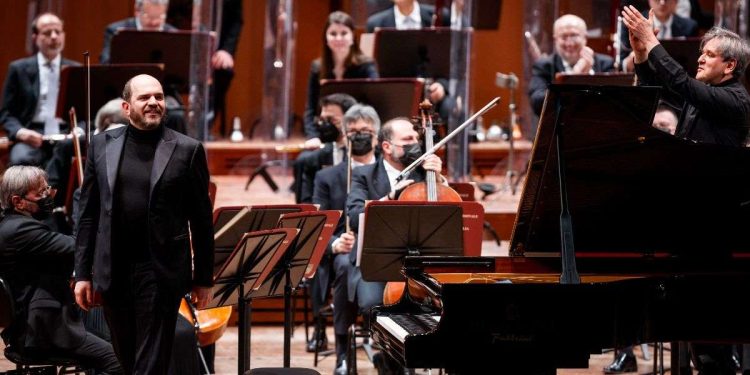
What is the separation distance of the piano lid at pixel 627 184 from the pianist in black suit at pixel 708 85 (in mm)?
368

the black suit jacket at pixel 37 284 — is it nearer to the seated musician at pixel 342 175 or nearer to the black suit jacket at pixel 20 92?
the seated musician at pixel 342 175

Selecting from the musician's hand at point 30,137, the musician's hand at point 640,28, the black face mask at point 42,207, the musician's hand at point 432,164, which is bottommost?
the black face mask at point 42,207

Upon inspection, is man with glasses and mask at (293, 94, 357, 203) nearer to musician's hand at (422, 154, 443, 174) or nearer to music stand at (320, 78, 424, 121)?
music stand at (320, 78, 424, 121)

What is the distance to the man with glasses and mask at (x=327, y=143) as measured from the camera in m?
6.63

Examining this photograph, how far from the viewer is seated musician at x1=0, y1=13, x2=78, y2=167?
23.4ft

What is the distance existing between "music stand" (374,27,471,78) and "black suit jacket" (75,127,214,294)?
325 cm

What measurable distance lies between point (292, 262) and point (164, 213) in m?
0.77

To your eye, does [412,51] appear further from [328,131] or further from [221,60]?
[221,60]

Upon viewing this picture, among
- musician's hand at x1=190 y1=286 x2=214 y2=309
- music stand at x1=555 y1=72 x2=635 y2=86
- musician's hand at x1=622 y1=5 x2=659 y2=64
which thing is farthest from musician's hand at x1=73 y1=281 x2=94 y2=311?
music stand at x1=555 y1=72 x2=635 y2=86

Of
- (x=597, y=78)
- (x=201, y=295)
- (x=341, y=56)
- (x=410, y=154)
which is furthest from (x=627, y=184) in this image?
(x=341, y=56)

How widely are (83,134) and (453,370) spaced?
3.68m

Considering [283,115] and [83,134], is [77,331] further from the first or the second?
[283,115]

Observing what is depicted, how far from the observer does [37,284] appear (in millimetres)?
4590

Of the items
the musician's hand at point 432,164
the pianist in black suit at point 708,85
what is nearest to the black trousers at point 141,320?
the musician's hand at point 432,164
